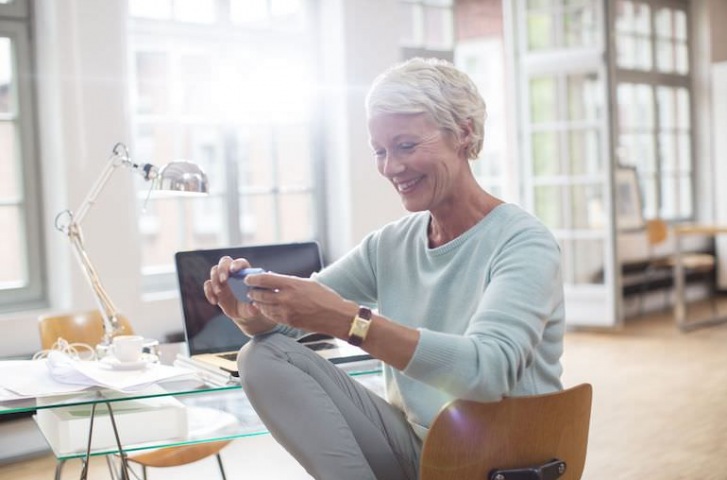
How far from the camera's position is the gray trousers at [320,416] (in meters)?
1.75

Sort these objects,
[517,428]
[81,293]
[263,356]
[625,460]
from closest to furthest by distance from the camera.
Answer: [517,428], [263,356], [625,460], [81,293]

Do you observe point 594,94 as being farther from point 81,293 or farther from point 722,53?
point 81,293

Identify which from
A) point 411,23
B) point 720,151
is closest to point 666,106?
point 720,151

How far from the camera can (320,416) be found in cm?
177

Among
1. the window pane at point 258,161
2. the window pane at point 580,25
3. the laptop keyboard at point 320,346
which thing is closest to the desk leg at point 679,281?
the window pane at point 580,25

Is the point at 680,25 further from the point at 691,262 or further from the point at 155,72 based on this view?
the point at 155,72

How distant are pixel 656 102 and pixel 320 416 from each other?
7.71 meters

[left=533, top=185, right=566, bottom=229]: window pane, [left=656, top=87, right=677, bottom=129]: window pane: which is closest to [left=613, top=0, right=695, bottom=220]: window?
[left=656, top=87, right=677, bottom=129]: window pane

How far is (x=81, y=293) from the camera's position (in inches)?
178

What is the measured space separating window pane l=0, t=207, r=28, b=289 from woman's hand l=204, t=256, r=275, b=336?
118 inches

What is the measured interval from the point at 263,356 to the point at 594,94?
18.9 feet

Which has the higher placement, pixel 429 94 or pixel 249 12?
pixel 249 12

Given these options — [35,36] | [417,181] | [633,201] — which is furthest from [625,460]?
[633,201]

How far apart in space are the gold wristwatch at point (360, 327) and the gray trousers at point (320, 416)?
27 cm
